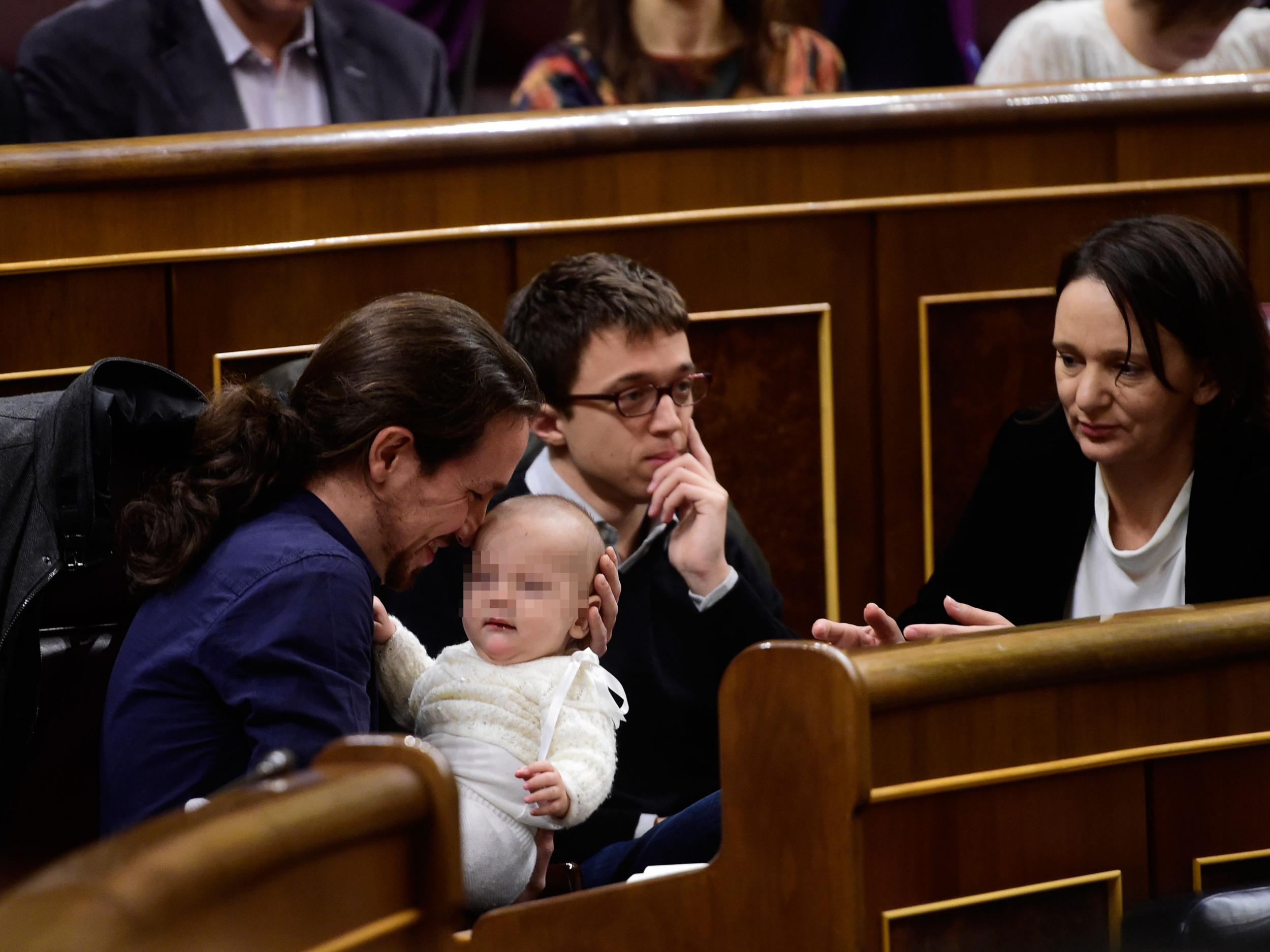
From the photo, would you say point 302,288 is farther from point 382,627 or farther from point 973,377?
point 973,377

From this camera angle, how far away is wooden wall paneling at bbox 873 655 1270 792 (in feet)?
3.57

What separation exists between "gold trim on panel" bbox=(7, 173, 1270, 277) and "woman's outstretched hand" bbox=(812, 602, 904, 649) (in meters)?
0.72

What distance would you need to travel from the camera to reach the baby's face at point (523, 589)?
1433mm

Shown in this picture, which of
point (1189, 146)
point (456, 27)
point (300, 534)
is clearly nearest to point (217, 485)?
point (300, 534)

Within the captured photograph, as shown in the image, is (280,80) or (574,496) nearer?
(574,496)

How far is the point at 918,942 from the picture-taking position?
1.10m

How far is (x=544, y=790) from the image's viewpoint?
51.7 inches

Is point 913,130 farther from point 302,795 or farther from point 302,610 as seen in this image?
point 302,795

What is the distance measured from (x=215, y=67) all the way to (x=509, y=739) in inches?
48.4

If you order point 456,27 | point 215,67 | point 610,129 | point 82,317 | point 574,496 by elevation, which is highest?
point 456,27

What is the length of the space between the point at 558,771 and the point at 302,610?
10.6 inches

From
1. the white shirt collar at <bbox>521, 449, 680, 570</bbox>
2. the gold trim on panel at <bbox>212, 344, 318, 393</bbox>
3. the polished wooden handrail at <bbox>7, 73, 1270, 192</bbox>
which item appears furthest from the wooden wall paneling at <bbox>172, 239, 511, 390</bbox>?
the white shirt collar at <bbox>521, 449, 680, 570</bbox>

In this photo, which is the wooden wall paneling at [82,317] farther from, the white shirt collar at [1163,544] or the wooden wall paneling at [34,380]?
the white shirt collar at [1163,544]

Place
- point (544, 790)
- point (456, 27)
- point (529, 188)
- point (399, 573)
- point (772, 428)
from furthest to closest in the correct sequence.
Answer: point (456, 27) < point (772, 428) < point (529, 188) < point (399, 573) < point (544, 790)
